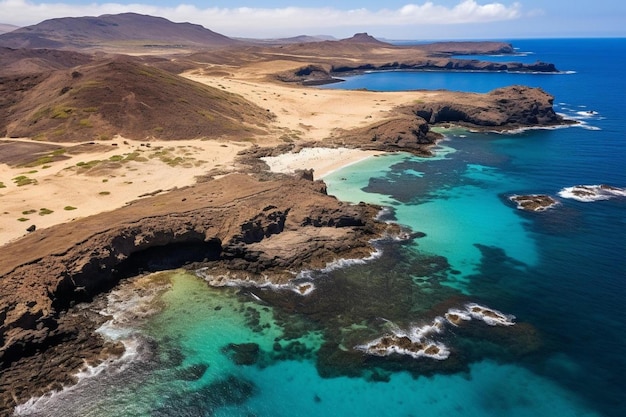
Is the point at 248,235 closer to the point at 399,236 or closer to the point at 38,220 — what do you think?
the point at 399,236

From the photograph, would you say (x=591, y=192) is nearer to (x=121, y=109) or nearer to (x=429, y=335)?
(x=429, y=335)

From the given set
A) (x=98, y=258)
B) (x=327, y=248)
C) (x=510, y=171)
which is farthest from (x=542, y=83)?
(x=98, y=258)

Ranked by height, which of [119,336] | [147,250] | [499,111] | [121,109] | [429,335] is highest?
[121,109]

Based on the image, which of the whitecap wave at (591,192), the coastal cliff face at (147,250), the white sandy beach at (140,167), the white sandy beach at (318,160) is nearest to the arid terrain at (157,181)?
the coastal cliff face at (147,250)

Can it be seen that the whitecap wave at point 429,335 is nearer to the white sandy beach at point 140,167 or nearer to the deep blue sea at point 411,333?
the deep blue sea at point 411,333

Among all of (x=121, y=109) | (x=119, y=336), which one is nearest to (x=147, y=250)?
(x=119, y=336)
